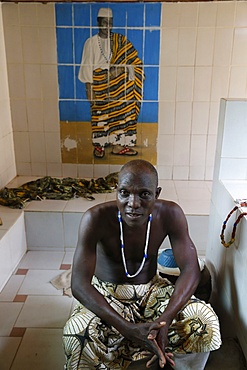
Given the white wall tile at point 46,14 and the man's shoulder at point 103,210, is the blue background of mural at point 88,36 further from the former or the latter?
the man's shoulder at point 103,210

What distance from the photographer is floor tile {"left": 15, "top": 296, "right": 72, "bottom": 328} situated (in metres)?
1.78

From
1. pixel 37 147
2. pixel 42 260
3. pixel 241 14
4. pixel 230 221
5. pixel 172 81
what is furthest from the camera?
pixel 37 147

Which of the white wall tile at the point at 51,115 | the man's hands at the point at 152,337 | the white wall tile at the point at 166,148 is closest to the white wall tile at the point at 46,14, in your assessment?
the white wall tile at the point at 51,115

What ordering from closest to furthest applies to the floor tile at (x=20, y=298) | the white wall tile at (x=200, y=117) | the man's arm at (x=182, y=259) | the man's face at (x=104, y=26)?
the man's arm at (x=182, y=259), the floor tile at (x=20, y=298), the man's face at (x=104, y=26), the white wall tile at (x=200, y=117)

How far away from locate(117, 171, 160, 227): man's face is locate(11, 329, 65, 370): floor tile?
0.76m

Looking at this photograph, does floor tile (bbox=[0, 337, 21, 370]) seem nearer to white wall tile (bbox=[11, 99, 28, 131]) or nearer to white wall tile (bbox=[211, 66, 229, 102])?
white wall tile (bbox=[11, 99, 28, 131])

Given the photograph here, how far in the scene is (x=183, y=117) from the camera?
→ 297 cm

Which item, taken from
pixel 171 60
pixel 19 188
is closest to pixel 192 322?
pixel 19 188

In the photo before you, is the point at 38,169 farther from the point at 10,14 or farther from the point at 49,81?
the point at 10,14

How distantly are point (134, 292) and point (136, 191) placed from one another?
458 mm

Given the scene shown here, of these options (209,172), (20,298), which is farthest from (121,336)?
(209,172)

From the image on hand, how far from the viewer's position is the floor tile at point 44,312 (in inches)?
70.1

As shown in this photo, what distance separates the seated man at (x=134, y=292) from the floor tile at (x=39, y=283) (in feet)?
2.26

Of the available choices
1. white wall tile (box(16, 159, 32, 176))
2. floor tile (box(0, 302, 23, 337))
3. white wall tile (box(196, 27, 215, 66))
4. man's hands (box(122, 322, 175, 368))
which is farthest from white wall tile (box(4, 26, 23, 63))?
man's hands (box(122, 322, 175, 368))
